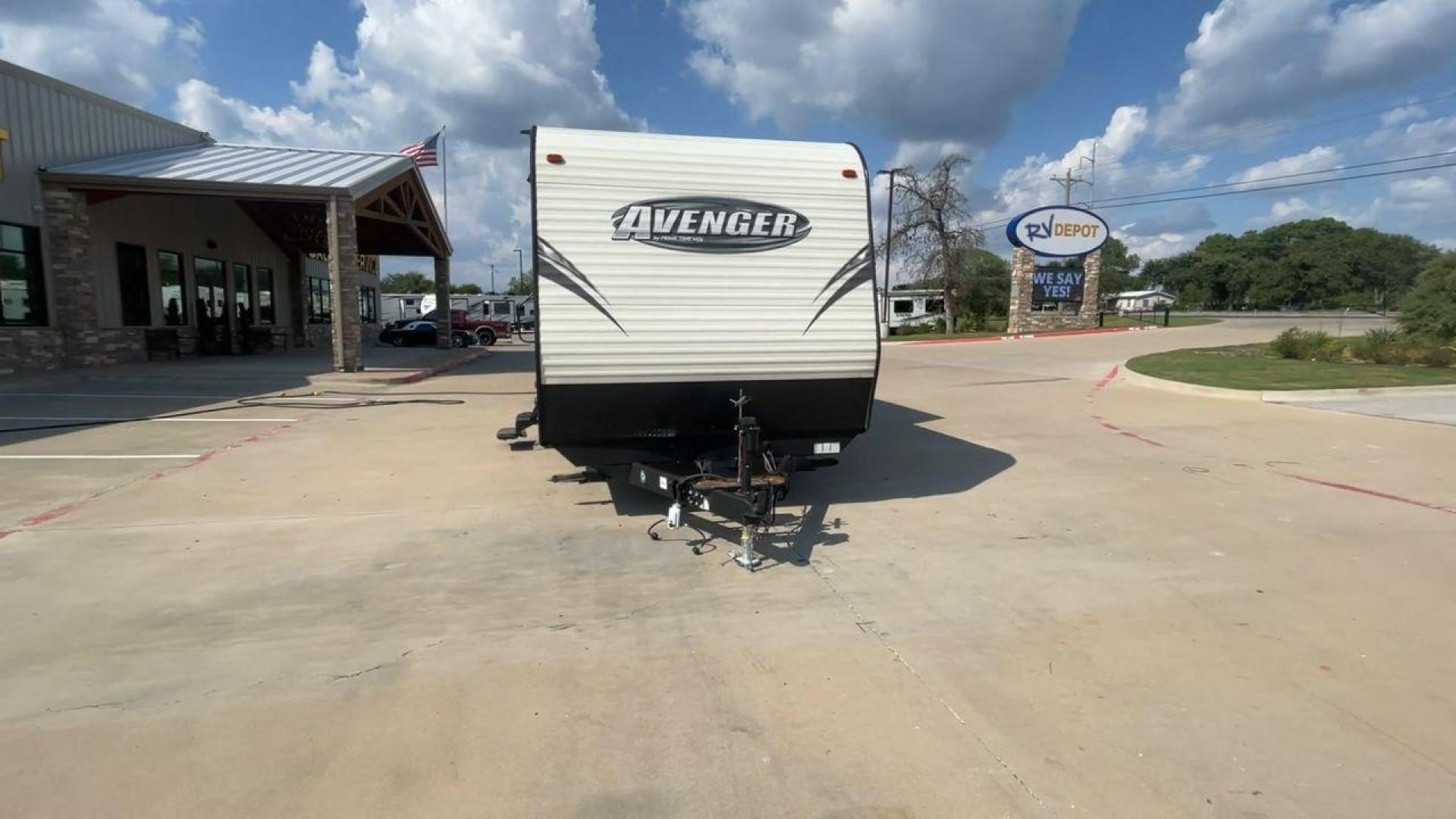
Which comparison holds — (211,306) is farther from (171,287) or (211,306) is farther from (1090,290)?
(1090,290)

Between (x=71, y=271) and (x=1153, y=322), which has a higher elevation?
(x=71, y=271)

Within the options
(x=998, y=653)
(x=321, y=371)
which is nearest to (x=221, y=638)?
(x=998, y=653)

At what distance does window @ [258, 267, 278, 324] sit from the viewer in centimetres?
2864

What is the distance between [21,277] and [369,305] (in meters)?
21.8

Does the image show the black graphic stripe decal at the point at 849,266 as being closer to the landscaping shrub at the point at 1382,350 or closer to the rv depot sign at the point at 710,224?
the rv depot sign at the point at 710,224

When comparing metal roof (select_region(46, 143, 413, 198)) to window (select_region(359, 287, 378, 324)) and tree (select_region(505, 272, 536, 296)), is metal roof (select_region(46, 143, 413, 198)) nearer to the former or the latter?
window (select_region(359, 287, 378, 324))

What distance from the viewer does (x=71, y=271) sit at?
18234mm

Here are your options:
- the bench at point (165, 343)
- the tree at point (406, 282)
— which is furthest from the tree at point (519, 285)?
the bench at point (165, 343)

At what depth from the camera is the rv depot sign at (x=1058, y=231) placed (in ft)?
120

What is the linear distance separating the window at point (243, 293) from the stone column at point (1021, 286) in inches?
1265

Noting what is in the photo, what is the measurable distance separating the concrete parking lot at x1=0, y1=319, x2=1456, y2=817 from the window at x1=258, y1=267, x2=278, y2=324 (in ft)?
75.3

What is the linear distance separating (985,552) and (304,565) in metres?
4.84

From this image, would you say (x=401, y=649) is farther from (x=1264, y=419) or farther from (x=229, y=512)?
(x=1264, y=419)

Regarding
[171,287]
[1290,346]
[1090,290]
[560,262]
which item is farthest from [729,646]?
[1090,290]
